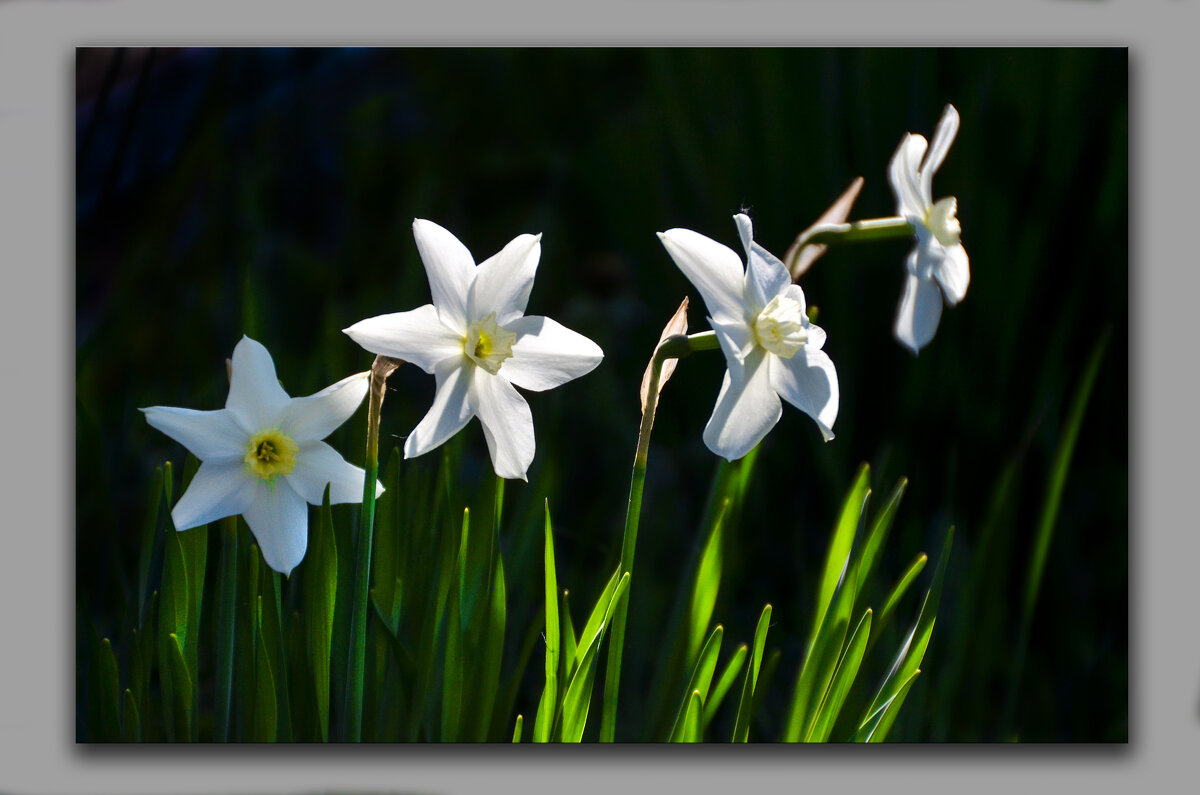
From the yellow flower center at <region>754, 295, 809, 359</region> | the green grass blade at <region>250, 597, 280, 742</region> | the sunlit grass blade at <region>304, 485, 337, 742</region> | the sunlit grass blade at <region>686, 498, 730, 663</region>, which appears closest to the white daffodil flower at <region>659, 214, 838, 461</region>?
the yellow flower center at <region>754, 295, 809, 359</region>

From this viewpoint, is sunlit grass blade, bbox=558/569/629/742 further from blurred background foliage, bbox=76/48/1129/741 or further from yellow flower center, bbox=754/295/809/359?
yellow flower center, bbox=754/295/809/359

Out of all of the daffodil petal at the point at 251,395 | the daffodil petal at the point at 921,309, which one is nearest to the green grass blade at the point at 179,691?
the daffodil petal at the point at 251,395

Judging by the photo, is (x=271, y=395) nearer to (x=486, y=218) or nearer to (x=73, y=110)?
(x=486, y=218)

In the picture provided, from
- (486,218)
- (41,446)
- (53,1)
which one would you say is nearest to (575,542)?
(486,218)

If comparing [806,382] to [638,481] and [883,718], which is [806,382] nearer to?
[638,481]

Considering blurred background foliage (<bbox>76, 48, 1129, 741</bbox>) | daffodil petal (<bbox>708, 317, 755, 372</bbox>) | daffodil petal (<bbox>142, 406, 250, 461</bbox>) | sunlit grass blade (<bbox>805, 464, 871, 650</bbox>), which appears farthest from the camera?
blurred background foliage (<bbox>76, 48, 1129, 741</bbox>)
